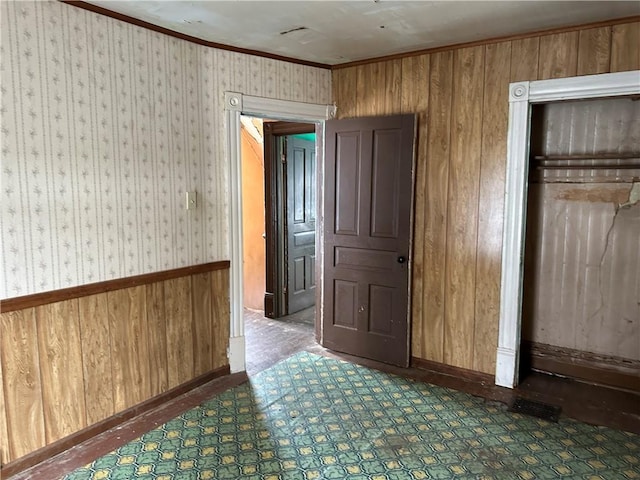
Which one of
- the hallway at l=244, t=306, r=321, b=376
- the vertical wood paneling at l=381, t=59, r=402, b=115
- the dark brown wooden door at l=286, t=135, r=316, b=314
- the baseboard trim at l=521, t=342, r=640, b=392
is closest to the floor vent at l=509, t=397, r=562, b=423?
the baseboard trim at l=521, t=342, r=640, b=392

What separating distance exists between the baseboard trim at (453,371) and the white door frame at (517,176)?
0.10 m

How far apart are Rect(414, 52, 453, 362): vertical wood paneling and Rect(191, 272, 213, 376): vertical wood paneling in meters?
1.63

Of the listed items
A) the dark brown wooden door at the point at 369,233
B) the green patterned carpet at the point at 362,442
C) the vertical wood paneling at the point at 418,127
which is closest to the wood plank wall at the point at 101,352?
the green patterned carpet at the point at 362,442

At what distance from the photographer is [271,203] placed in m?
4.84

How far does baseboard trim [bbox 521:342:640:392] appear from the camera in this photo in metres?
3.30

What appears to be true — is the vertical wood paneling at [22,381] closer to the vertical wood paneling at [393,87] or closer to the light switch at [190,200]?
the light switch at [190,200]

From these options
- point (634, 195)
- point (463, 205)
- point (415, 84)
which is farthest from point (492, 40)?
point (634, 195)

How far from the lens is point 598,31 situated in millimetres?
2830

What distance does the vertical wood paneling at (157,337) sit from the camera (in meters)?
2.94

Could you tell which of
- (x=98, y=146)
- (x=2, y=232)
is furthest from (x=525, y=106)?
(x=2, y=232)

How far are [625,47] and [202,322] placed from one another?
10.8ft

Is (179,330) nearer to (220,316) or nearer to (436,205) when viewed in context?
(220,316)

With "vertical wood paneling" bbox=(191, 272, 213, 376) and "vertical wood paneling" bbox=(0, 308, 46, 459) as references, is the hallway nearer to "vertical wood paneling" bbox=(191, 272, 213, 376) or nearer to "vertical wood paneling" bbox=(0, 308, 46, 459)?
"vertical wood paneling" bbox=(191, 272, 213, 376)

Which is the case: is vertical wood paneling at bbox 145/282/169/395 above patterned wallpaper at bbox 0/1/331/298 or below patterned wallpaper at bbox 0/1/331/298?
below
